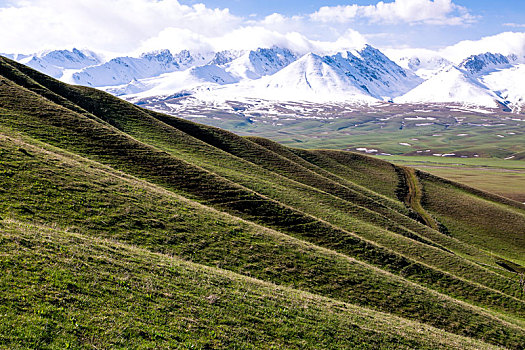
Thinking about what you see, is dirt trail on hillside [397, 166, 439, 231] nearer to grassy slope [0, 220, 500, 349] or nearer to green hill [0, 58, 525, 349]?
green hill [0, 58, 525, 349]

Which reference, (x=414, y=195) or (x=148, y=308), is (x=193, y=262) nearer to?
(x=148, y=308)

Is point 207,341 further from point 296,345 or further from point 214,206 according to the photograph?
point 214,206

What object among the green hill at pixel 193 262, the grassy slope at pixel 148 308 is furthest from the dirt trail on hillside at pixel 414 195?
the grassy slope at pixel 148 308

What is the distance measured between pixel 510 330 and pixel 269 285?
27.0m

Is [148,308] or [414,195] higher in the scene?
[148,308]

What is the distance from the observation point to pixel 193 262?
30969 millimetres

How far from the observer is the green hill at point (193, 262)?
18469 mm

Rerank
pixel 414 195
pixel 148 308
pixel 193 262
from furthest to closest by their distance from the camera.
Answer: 1. pixel 414 195
2. pixel 193 262
3. pixel 148 308

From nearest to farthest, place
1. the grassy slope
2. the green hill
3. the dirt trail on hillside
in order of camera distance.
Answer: the grassy slope, the green hill, the dirt trail on hillside

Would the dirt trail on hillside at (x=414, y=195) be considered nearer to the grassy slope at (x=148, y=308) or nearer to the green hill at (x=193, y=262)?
the green hill at (x=193, y=262)

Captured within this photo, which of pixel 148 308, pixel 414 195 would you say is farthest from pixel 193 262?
pixel 414 195

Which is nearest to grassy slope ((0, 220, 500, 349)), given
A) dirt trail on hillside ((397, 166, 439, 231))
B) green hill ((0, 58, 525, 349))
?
green hill ((0, 58, 525, 349))

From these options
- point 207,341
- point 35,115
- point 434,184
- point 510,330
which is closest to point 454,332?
point 510,330

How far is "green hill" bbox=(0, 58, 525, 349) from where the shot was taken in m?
18.5
